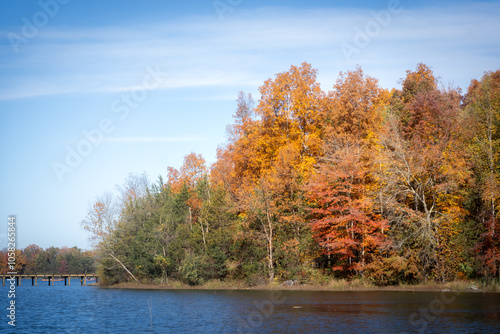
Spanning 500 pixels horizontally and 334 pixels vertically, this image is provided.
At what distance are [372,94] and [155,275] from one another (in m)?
33.8

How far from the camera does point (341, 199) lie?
45.8 m

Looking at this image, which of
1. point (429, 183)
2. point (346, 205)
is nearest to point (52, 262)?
point (346, 205)

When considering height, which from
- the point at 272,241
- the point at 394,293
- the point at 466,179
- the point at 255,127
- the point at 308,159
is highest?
the point at 255,127

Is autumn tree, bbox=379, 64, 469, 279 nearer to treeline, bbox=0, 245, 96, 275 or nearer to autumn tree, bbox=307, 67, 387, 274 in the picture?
autumn tree, bbox=307, 67, 387, 274

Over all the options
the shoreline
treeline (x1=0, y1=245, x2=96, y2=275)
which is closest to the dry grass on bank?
the shoreline

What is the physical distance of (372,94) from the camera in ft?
181

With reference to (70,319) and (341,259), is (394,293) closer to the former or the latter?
(341,259)

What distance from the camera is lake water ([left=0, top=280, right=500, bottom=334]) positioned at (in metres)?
23.4

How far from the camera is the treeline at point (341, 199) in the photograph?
42.2 m

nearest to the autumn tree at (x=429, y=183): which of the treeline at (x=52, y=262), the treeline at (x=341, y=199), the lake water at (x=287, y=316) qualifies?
the treeline at (x=341, y=199)

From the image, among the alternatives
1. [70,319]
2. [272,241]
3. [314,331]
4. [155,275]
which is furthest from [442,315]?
[155,275]

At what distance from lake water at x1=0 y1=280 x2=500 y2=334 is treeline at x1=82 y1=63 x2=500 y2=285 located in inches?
234

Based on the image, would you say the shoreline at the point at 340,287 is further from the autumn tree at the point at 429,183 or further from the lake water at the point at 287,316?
the lake water at the point at 287,316

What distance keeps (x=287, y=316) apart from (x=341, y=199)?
20008mm
